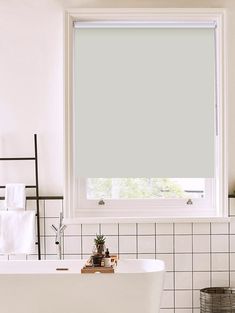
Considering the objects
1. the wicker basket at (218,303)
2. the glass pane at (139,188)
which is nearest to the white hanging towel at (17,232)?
the glass pane at (139,188)

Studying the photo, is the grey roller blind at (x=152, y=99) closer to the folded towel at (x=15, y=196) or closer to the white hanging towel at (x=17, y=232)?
the folded towel at (x=15, y=196)

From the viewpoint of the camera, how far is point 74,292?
337 cm

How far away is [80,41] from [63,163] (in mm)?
936

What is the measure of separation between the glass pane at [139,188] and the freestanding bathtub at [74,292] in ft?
2.96

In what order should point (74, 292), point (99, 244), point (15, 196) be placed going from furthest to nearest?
point (15, 196)
point (99, 244)
point (74, 292)

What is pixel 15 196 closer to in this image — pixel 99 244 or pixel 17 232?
pixel 17 232

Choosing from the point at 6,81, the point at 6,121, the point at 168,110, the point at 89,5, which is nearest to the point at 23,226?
the point at 6,121

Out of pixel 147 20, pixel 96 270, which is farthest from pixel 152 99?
pixel 96 270

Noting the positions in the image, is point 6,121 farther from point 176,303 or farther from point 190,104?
point 176,303

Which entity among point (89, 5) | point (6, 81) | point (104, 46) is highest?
point (89, 5)

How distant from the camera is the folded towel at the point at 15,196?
3.94 m

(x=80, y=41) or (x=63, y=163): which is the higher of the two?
(x=80, y=41)

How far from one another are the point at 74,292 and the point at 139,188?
1.09m

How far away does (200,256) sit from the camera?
407 cm
